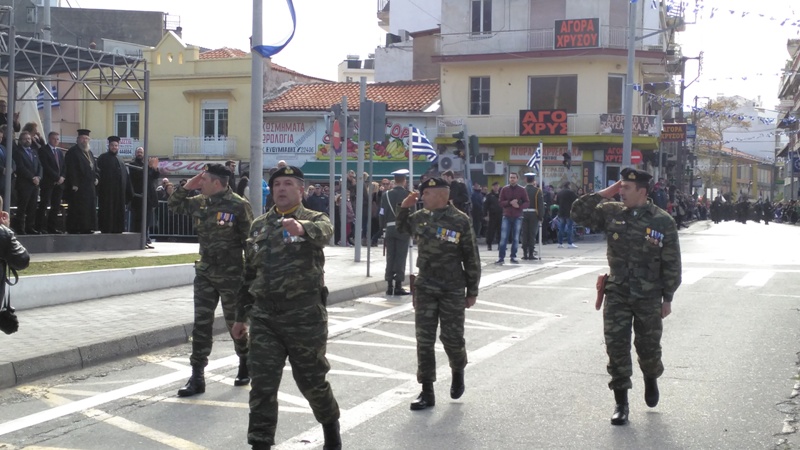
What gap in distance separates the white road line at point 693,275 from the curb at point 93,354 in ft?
28.0

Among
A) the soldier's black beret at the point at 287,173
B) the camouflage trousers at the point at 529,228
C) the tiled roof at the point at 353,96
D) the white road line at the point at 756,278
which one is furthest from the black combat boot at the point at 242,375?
the tiled roof at the point at 353,96

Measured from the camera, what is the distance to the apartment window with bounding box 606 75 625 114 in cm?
4219

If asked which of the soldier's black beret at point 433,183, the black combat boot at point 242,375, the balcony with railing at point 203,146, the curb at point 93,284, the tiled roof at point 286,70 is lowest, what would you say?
the black combat boot at point 242,375

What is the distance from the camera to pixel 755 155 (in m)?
111

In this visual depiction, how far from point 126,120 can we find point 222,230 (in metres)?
39.9

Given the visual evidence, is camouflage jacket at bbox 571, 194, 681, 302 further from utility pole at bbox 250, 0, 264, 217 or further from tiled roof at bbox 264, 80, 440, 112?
tiled roof at bbox 264, 80, 440, 112

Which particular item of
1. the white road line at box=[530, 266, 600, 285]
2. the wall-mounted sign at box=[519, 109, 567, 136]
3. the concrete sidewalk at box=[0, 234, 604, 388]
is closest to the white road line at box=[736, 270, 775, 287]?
the white road line at box=[530, 266, 600, 285]

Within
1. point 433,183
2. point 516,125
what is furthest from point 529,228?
point 516,125

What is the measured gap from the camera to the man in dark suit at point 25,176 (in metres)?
15.1

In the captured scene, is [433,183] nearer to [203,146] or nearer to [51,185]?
[51,185]

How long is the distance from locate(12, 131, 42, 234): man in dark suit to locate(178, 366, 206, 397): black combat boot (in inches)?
338

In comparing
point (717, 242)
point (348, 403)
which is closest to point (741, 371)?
point (348, 403)

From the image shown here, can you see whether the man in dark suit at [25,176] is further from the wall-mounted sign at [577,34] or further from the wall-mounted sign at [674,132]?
the wall-mounted sign at [674,132]

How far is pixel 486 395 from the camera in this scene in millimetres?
7781
